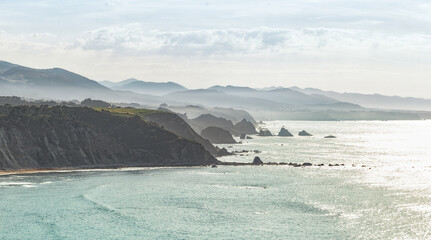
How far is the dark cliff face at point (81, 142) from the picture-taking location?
168m

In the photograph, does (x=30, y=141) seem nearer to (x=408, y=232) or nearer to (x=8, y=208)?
(x=8, y=208)

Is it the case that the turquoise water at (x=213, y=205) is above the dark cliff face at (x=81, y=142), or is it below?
below

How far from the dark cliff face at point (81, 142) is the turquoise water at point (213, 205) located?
1242 centimetres

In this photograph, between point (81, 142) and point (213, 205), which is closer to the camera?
point (213, 205)

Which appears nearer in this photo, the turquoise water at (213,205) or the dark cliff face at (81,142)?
the turquoise water at (213,205)

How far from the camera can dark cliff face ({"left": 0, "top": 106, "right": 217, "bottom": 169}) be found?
168125mm

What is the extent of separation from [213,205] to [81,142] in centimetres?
7645

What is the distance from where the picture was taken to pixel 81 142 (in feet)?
589

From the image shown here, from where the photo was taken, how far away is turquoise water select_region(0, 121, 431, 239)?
93.9 metres

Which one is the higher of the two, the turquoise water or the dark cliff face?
the dark cliff face

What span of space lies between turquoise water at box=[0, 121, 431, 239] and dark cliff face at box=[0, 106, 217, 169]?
12418mm

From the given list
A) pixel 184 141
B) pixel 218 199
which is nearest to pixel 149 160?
pixel 184 141

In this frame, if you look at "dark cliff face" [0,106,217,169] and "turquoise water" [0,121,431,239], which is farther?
"dark cliff face" [0,106,217,169]

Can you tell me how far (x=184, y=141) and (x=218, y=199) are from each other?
71.7 meters
